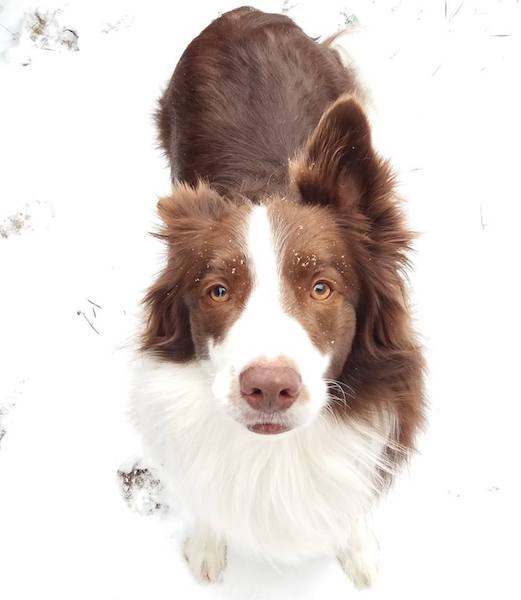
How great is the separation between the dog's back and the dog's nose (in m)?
1.20

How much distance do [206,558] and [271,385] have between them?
5.08 feet

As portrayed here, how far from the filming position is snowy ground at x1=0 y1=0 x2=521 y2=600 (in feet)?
9.91

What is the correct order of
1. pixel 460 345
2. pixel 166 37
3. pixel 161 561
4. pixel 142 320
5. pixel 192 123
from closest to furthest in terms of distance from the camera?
pixel 142 320 < pixel 161 561 < pixel 192 123 < pixel 460 345 < pixel 166 37

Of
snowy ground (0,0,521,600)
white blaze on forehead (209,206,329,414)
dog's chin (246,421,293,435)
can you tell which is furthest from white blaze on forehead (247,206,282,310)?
snowy ground (0,0,521,600)

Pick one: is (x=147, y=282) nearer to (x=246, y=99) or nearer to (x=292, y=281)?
(x=246, y=99)

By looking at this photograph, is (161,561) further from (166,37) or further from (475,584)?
(166,37)

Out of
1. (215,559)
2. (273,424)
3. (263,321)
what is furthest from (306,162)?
(215,559)

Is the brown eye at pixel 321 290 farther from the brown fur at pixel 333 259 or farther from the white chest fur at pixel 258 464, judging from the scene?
the white chest fur at pixel 258 464

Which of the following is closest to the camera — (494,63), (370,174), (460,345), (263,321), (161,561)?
(263,321)

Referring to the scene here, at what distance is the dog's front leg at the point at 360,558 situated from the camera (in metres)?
2.88

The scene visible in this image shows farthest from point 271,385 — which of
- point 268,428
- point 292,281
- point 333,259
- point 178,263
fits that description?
point 178,263

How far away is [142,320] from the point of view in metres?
2.77

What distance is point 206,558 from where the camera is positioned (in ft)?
9.65

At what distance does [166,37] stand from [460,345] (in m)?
3.42
